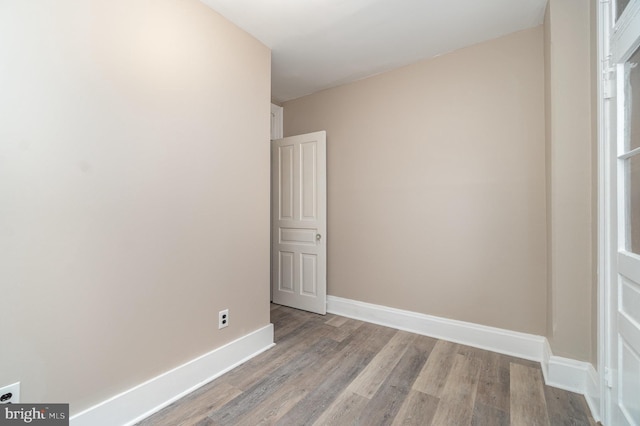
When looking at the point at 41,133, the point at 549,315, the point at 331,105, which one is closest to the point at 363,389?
the point at 549,315

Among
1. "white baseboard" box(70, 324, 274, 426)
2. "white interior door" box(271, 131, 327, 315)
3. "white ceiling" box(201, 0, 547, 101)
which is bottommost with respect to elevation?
"white baseboard" box(70, 324, 274, 426)

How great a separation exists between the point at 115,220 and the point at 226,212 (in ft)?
2.33

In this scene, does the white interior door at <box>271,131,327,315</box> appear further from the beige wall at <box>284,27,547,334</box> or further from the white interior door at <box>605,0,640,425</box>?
the white interior door at <box>605,0,640,425</box>

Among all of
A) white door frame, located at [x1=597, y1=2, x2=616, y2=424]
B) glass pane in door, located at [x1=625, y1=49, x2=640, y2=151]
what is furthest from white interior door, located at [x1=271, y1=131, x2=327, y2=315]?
glass pane in door, located at [x1=625, y1=49, x2=640, y2=151]

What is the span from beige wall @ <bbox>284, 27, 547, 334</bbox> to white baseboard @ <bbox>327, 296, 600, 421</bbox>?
76 mm

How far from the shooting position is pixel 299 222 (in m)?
3.24

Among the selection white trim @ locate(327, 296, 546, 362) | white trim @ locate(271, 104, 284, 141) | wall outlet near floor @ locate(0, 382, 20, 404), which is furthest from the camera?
white trim @ locate(271, 104, 284, 141)

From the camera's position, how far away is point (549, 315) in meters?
2.00

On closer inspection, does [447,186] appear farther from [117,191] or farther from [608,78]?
[117,191]

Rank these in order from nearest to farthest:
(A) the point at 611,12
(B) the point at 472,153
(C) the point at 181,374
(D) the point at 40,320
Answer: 1. (D) the point at 40,320
2. (A) the point at 611,12
3. (C) the point at 181,374
4. (B) the point at 472,153

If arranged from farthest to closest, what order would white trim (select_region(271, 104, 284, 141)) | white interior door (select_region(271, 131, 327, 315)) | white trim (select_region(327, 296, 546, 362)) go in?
white trim (select_region(271, 104, 284, 141)) < white interior door (select_region(271, 131, 327, 315)) < white trim (select_region(327, 296, 546, 362))

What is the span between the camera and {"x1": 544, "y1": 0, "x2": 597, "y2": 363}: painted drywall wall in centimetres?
171

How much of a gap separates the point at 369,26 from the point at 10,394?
9.78ft

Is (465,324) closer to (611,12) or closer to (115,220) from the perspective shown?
(611,12)
